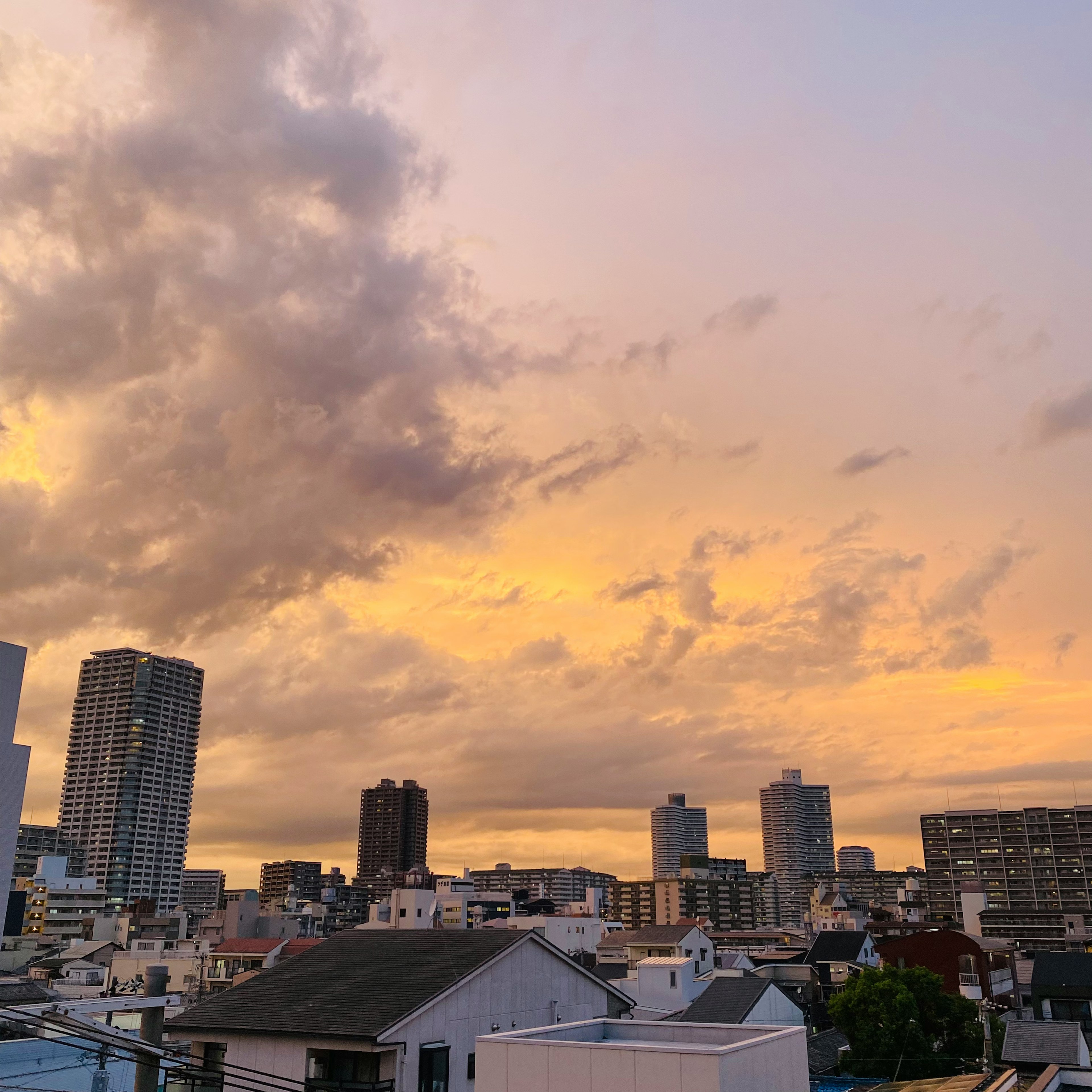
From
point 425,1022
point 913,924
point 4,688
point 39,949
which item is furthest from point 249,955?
point 425,1022

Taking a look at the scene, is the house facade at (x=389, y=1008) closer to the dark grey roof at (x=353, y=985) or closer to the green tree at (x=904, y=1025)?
the dark grey roof at (x=353, y=985)

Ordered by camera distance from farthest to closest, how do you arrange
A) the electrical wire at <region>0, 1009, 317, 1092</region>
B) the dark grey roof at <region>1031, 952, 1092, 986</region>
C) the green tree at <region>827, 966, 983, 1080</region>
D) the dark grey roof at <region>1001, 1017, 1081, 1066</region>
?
1. the dark grey roof at <region>1031, 952, 1092, 986</region>
2. the green tree at <region>827, 966, 983, 1080</region>
3. the dark grey roof at <region>1001, 1017, 1081, 1066</region>
4. the electrical wire at <region>0, 1009, 317, 1092</region>

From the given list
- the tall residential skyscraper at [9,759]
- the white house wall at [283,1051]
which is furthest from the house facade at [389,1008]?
the tall residential skyscraper at [9,759]

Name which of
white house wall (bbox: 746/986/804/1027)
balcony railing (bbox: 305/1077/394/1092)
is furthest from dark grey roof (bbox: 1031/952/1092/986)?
balcony railing (bbox: 305/1077/394/1092)

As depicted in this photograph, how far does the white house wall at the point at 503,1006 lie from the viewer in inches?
1125

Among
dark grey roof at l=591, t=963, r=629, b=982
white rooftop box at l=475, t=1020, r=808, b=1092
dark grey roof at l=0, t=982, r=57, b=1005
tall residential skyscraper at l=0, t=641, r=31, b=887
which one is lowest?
dark grey roof at l=591, t=963, r=629, b=982

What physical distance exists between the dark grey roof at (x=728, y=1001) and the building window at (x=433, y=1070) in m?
28.6

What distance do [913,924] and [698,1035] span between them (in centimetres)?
11496

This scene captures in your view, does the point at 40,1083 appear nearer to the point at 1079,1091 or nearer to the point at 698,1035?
the point at 698,1035

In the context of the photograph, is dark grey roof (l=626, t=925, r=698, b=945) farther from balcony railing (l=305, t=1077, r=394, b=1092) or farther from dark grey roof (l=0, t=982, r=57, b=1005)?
dark grey roof (l=0, t=982, r=57, b=1005)

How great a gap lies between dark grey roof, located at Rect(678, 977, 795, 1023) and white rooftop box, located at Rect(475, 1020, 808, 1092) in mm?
32651

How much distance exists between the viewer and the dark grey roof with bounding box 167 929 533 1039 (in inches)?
1131

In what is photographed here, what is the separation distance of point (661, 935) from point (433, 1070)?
76.8 metres

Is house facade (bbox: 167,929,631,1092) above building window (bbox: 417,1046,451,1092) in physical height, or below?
above
